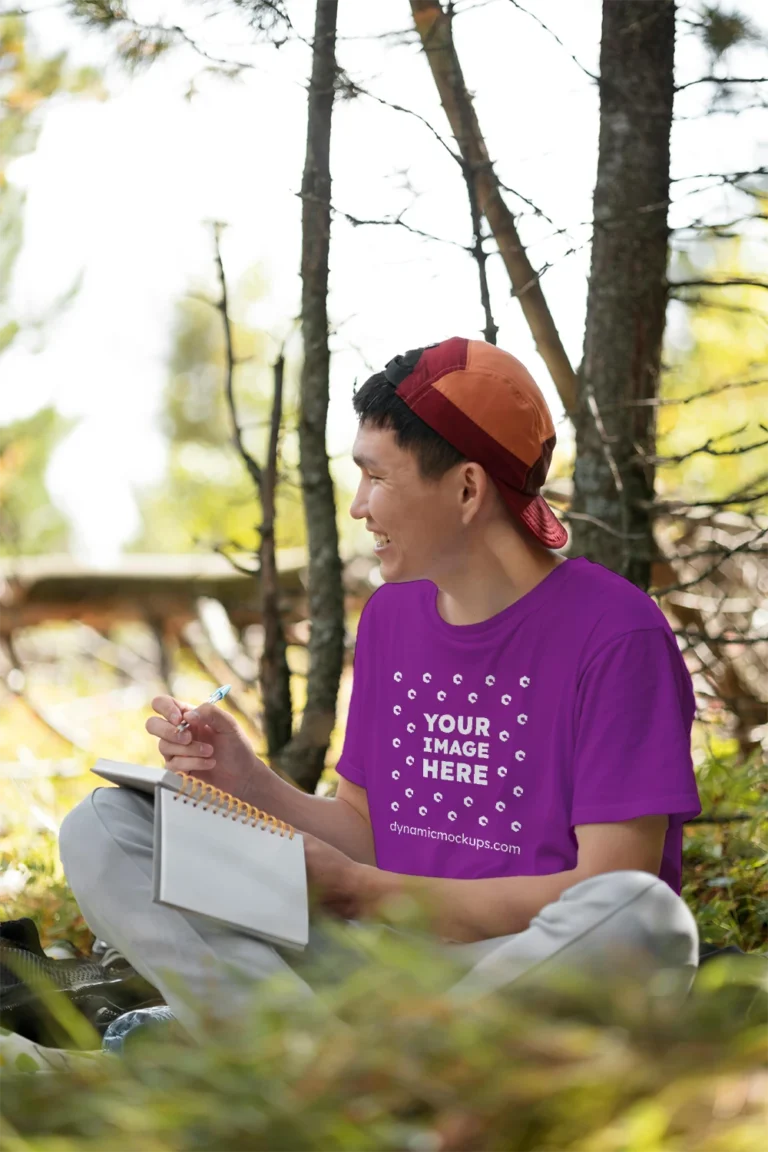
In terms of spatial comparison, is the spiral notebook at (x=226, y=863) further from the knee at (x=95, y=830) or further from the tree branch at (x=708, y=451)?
the tree branch at (x=708, y=451)

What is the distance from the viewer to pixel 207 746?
2.24 m

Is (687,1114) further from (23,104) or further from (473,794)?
(23,104)

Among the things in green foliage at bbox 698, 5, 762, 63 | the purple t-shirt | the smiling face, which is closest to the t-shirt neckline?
the purple t-shirt

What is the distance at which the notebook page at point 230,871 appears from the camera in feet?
5.98

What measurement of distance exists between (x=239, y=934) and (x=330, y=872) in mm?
176

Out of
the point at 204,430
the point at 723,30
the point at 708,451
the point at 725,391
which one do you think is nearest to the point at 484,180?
the point at 723,30

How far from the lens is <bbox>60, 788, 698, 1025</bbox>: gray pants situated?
1598 mm

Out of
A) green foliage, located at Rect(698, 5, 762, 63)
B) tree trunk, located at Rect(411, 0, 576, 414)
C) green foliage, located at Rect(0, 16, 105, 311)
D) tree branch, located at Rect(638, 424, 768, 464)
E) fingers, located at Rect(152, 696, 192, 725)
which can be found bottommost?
fingers, located at Rect(152, 696, 192, 725)

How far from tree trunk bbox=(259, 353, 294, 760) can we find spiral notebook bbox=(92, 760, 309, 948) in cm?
163

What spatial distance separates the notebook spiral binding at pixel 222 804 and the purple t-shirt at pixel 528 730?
1.22 ft

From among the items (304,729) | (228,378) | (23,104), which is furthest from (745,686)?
(23,104)

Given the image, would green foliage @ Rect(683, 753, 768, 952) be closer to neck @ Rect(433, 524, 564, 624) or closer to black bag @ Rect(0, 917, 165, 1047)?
neck @ Rect(433, 524, 564, 624)

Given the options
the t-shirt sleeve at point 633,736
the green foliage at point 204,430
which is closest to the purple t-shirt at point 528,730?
the t-shirt sleeve at point 633,736

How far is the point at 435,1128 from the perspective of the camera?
123cm
